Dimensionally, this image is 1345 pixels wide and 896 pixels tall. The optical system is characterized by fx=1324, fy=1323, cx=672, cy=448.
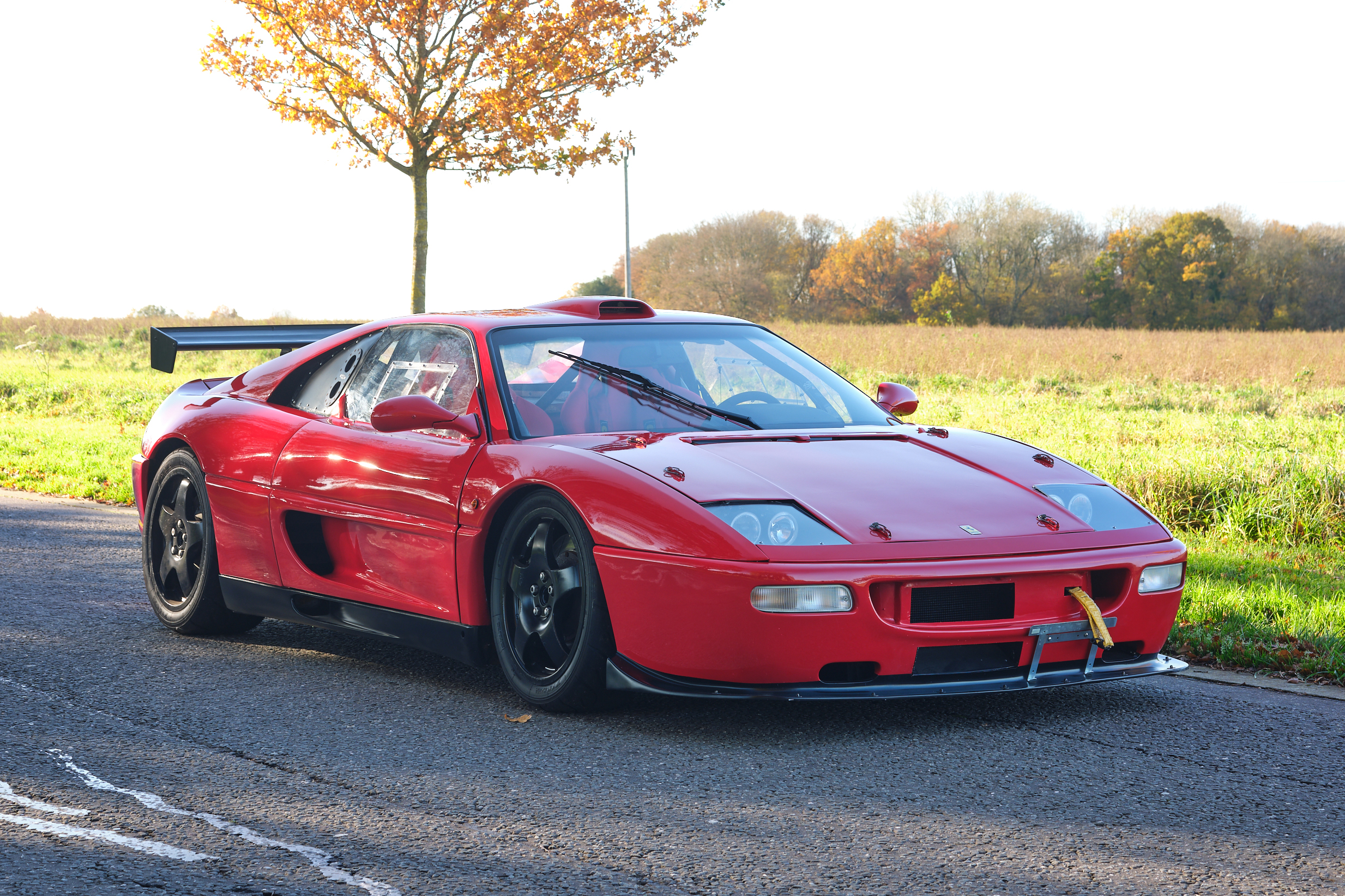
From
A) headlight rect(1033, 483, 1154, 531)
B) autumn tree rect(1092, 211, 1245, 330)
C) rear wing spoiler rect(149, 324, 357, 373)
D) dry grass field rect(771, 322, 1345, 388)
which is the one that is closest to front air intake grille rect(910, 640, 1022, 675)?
headlight rect(1033, 483, 1154, 531)

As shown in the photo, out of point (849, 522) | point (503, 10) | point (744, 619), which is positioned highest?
point (503, 10)

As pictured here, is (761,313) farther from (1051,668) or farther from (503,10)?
(1051,668)

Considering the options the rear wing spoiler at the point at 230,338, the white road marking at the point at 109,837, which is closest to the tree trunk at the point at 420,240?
the rear wing spoiler at the point at 230,338

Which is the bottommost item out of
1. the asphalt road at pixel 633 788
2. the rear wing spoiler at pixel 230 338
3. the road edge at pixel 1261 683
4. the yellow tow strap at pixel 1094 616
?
the road edge at pixel 1261 683

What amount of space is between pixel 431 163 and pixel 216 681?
33.9 feet

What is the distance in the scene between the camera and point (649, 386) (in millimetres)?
4719

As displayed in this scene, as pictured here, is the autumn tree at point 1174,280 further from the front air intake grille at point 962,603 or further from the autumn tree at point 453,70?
the front air intake grille at point 962,603

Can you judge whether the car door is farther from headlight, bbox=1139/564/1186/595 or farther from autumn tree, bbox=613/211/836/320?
autumn tree, bbox=613/211/836/320

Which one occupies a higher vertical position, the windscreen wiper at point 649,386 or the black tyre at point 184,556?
the windscreen wiper at point 649,386

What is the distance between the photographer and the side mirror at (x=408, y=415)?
4.34 m

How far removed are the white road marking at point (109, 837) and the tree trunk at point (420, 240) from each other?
1127 centimetres

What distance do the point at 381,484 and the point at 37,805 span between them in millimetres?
1700

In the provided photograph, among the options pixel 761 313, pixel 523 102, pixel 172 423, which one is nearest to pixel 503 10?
pixel 523 102

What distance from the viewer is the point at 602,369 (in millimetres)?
4734
